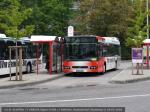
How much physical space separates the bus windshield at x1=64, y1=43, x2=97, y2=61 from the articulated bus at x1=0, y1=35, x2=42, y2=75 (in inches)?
134

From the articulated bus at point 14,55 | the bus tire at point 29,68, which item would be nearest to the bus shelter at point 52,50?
the articulated bus at point 14,55

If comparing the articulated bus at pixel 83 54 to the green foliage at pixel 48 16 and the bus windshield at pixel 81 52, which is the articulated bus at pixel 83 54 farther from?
the green foliage at pixel 48 16

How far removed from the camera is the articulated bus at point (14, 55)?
101ft

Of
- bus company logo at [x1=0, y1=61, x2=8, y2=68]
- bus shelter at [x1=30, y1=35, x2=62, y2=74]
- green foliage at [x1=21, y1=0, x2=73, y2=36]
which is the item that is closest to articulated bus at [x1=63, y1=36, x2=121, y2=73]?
bus shelter at [x1=30, y1=35, x2=62, y2=74]

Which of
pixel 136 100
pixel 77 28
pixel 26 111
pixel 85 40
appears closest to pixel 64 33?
pixel 77 28

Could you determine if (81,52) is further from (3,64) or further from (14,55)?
(3,64)

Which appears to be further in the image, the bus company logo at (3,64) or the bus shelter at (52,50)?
the bus shelter at (52,50)

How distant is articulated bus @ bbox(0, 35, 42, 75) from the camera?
30661mm

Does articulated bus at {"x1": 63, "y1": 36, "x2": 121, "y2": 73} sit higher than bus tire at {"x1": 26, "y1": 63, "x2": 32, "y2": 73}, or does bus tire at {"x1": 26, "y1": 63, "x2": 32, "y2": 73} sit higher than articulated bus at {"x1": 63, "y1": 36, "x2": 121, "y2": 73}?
articulated bus at {"x1": 63, "y1": 36, "x2": 121, "y2": 73}

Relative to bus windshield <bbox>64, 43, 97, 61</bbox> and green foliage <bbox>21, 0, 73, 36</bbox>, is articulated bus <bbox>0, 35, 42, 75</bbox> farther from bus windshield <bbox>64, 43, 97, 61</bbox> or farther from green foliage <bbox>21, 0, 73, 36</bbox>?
green foliage <bbox>21, 0, 73, 36</bbox>

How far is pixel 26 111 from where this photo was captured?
8266 millimetres

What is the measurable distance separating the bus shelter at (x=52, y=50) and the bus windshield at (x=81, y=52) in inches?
58.9

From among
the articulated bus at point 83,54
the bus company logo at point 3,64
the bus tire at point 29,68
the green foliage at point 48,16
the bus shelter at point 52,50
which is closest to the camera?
the bus company logo at point 3,64

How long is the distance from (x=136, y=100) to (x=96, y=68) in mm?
15886
